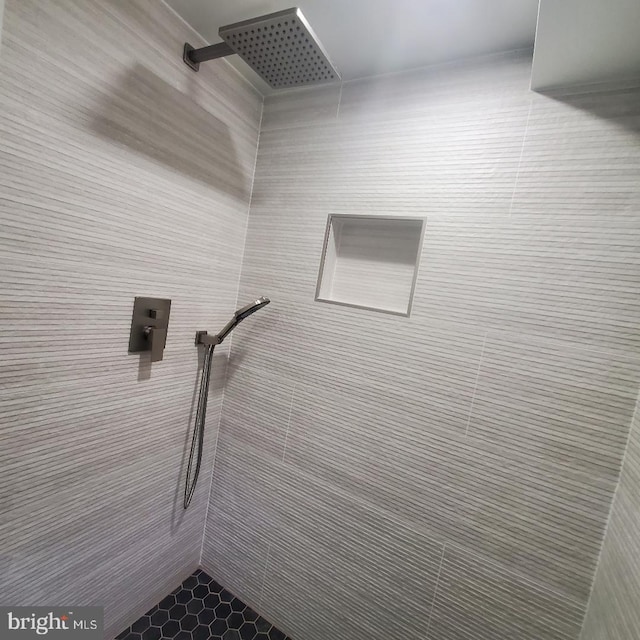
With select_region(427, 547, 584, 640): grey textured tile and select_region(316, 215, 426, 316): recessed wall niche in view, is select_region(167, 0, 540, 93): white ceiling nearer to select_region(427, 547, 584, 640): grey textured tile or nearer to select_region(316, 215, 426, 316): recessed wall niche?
select_region(316, 215, 426, 316): recessed wall niche

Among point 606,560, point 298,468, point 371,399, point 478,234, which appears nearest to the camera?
point 606,560

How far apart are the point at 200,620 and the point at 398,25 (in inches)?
81.2

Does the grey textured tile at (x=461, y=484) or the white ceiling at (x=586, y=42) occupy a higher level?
the white ceiling at (x=586, y=42)

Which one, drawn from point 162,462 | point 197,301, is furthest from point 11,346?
point 162,462

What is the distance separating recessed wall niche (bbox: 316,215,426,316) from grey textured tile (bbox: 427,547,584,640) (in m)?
0.75

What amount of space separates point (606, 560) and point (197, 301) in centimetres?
135

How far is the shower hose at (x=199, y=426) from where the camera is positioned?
1.14 m

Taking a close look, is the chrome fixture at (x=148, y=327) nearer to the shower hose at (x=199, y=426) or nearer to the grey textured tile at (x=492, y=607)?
the shower hose at (x=199, y=426)

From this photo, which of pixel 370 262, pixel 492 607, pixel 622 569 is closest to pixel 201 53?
pixel 370 262

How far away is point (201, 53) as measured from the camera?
908mm

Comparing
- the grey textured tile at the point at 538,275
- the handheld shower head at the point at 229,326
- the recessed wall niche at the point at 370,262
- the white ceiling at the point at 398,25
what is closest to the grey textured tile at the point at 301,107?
the white ceiling at the point at 398,25

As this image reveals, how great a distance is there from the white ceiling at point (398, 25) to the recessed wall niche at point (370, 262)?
18.8 inches

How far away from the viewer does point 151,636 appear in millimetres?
1026

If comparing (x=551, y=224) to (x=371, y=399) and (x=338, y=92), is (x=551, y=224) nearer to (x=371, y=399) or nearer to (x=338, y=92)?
(x=371, y=399)
